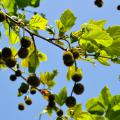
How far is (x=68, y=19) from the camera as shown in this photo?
359 cm

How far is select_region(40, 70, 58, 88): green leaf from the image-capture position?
3.99 m

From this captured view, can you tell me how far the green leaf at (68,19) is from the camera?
11.7 ft

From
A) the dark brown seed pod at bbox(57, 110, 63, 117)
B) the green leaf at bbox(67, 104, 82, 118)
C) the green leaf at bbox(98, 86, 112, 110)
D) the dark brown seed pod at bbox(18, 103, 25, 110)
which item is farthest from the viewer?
the dark brown seed pod at bbox(18, 103, 25, 110)

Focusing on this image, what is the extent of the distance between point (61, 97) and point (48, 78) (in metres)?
0.49

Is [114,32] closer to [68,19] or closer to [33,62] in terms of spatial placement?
[68,19]

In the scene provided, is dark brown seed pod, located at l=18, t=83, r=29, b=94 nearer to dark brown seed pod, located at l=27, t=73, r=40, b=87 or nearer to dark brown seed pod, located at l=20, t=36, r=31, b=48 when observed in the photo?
dark brown seed pod, located at l=27, t=73, r=40, b=87

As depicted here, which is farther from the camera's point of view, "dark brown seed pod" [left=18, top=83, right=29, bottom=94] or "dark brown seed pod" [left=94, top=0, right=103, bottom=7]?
"dark brown seed pod" [left=94, top=0, right=103, bottom=7]

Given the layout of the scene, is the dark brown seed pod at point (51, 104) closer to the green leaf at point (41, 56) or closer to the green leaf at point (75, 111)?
the green leaf at point (75, 111)

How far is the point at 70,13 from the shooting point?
141 inches

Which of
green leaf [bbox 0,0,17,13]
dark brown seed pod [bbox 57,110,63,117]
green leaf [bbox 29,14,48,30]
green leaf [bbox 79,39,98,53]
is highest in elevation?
green leaf [bbox 0,0,17,13]

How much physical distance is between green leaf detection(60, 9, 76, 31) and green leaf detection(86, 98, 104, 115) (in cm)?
78

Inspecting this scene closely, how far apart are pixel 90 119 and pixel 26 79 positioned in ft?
2.42

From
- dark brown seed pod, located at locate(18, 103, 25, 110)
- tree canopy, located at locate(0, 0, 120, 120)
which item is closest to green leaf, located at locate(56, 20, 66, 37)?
tree canopy, located at locate(0, 0, 120, 120)

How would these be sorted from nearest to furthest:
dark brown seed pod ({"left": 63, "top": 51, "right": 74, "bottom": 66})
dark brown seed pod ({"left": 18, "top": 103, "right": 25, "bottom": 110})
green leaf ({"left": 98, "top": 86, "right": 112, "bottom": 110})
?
1. dark brown seed pod ({"left": 63, "top": 51, "right": 74, "bottom": 66})
2. green leaf ({"left": 98, "top": 86, "right": 112, "bottom": 110})
3. dark brown seed pod ({"left": 18, "top": 103, "right": 25, "bottom": 110})
